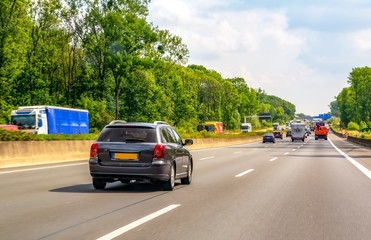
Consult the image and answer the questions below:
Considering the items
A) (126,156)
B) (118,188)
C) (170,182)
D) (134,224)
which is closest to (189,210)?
(134,224)

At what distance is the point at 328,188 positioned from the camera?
10211mm

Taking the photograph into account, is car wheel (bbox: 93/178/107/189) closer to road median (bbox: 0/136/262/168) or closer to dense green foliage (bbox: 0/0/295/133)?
road median (bbox: 0/136/262/168)

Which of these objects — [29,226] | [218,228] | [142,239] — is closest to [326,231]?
[218,228]

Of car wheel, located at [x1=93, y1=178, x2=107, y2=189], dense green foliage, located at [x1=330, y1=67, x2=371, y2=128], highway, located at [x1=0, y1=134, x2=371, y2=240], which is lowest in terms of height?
highway, located at [x1=0, y1=134, x2=371, y2=240]

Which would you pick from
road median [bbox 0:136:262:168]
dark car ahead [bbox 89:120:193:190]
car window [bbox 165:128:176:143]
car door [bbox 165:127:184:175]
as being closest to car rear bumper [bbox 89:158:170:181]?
dark car ahead [bbox 89:120:193:190]

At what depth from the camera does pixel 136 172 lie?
9.14m

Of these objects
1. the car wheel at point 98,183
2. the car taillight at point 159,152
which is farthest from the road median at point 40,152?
the car taillight at point 159,152

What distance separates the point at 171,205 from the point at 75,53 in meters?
56.9

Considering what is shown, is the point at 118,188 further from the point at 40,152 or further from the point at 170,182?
the point at 40,152

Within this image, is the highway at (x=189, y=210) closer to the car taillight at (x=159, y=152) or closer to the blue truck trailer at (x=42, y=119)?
the car taillight at (x=159, y=152)

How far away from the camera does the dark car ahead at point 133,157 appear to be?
9.16m

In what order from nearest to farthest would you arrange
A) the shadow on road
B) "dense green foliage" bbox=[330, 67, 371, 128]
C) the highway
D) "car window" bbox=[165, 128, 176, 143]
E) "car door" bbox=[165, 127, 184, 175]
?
the highway, the shadow on road, "car door" bbox=[165, 127, 184, 175], "car window" bbox=[165, 128, 176, 143], "dense green foliage" bbox=[330, 67, 371, 128]

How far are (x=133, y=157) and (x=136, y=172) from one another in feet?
1.02

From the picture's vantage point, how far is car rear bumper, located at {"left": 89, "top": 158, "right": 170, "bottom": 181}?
913 cm
